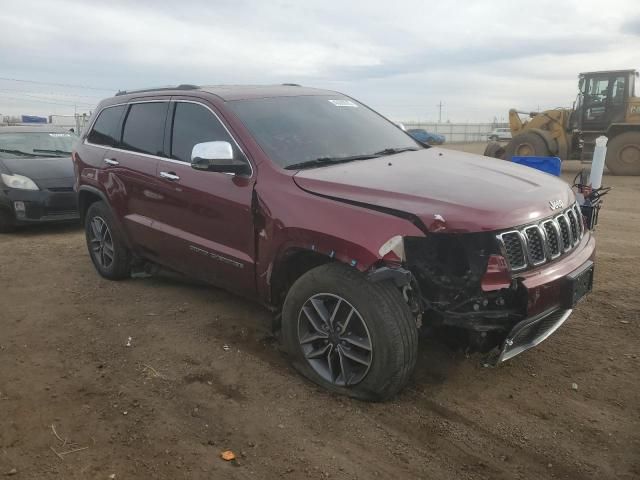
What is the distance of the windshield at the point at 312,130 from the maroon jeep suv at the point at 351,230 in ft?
0.05

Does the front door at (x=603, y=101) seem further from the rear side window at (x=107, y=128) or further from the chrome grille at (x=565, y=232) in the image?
the rear side window at (x=107, y=128)

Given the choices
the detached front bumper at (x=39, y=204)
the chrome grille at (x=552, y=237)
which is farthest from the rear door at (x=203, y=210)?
the detached front bumper at (x=39, y=204)

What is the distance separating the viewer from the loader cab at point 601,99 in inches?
646

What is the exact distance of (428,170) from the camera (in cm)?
353

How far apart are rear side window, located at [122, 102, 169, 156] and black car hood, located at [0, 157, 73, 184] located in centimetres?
373

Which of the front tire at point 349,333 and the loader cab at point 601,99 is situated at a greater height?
the loader cab at point 601,99

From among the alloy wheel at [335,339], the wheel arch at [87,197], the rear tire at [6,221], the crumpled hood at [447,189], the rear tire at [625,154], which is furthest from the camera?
the rear tire at [625,154]

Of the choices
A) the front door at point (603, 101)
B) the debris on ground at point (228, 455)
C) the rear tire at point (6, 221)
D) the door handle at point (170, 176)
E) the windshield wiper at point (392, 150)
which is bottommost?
the debris on ground at point (228, 455)

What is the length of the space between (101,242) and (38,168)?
11.5 feet

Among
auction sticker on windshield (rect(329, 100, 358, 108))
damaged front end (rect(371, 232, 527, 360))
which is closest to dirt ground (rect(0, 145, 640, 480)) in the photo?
damaged front end (rect(371, 232, 527, 360))

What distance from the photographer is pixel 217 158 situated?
3.52 m

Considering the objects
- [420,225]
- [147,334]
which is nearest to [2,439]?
[147,334]

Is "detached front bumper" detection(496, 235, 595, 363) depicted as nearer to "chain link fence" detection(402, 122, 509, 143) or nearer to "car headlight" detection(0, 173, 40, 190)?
"car headlight" detection(0, 173, 40, 190)

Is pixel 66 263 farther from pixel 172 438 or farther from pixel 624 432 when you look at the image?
pixel 624 432
